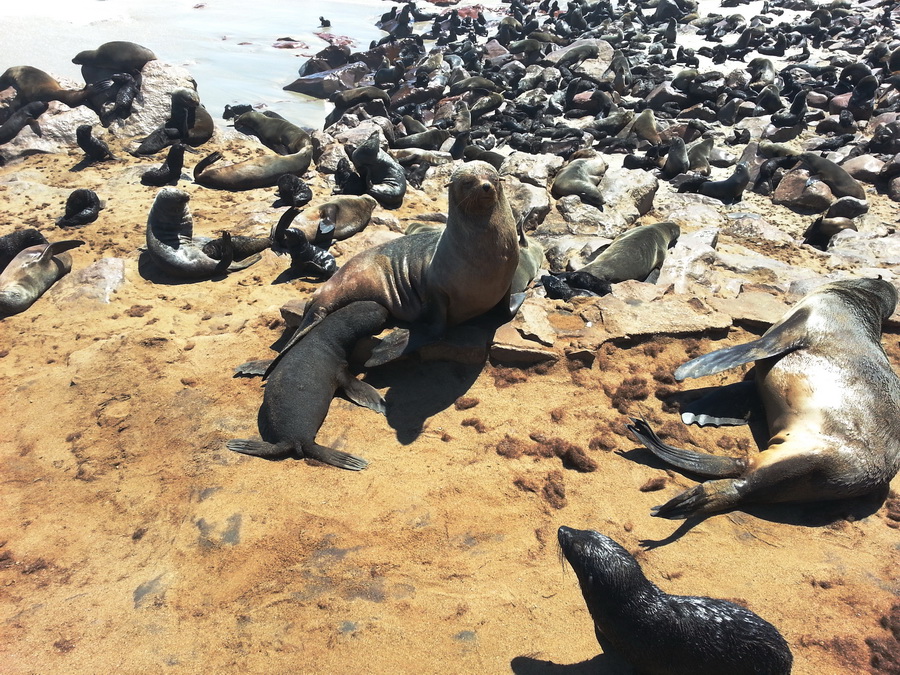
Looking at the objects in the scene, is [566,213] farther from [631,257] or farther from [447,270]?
[447,270]

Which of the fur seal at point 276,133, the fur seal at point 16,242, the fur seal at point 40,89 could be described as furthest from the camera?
the fur seal at point 40,89

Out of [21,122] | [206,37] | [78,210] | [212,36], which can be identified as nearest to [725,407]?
[78,210]

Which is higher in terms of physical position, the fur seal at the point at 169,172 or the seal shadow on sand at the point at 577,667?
the seal shadow on sand at the point at 577,667

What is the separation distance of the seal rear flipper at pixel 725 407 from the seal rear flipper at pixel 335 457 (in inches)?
78.1

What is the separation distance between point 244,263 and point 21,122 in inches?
241

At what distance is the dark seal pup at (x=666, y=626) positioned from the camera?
1994mm

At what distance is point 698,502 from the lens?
9.77 feet

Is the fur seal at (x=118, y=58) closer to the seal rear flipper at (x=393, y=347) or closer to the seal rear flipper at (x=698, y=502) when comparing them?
the seal rear flipper at (x=393, y=347)

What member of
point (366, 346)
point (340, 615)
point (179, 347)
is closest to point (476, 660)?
point (340, 615)

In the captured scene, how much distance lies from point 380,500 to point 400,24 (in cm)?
2257

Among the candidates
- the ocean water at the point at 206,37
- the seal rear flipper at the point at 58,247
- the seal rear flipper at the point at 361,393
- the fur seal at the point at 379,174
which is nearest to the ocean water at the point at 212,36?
the ocean water at the point at 206,37

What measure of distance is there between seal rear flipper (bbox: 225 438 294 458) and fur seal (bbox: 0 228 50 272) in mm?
4371

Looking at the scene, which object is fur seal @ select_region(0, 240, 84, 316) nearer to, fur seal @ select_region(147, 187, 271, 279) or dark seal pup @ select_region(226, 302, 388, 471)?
fur seal @ select_region(147, 187, 271, 279)

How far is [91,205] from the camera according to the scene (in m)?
7.23
